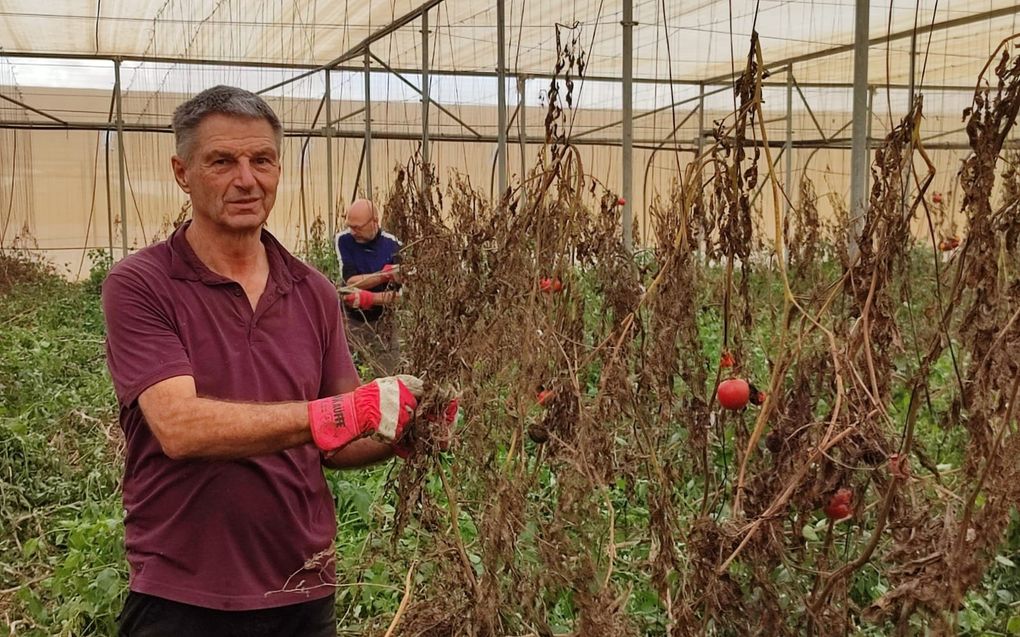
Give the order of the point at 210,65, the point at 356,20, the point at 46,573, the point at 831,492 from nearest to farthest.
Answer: the point at 831,492, the point at 46,573, the point at 356,20, the point at 210,65

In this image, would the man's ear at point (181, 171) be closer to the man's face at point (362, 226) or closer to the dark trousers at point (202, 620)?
the dark trousers at point (202, 620)

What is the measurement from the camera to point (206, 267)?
1614 mm

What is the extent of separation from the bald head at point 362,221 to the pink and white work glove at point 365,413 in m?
3.89

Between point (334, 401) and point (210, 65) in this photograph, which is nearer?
point (334, 401)

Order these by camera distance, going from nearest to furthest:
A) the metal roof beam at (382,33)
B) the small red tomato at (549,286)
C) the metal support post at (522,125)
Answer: the small red tomato at (549,286), the metal support post at (522,125), the metal roof beam at (382,33)

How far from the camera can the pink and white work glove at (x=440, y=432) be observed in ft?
4.74

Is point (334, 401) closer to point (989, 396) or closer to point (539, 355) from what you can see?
point (539, 355)

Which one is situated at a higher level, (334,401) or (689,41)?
(689,41)

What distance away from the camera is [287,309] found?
1.69 meters

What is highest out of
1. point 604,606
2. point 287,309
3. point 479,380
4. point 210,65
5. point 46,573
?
point 210,65

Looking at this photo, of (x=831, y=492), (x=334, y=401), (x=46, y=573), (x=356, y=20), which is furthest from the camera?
(x=356, y=20)

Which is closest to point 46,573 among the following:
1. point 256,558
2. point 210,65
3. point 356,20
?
point 256,558

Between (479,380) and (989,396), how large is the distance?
3.10 feet

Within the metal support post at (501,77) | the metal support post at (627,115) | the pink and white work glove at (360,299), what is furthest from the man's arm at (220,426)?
the metal support post at (501,77)
